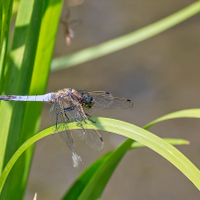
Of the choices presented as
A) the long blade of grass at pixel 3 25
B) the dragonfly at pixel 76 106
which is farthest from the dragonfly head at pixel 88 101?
the long blade of grass at pixel 3 25

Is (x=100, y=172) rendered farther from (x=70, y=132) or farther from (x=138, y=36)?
(x=138, y=36)

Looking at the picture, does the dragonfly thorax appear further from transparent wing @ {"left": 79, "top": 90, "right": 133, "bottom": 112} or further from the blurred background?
the blurred background

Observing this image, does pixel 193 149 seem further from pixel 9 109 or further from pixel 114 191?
pixel 9 109

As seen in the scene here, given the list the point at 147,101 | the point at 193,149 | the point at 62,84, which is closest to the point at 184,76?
the point at 147,101

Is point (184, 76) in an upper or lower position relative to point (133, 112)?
upper

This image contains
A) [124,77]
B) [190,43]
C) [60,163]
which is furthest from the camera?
[190,43]

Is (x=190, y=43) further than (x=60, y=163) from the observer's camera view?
Yes

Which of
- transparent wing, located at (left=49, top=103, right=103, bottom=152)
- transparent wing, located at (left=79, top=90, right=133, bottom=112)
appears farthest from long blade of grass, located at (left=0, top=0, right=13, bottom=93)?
transparent wing, located at (left=79, top=90, right=133, bottom=112)
